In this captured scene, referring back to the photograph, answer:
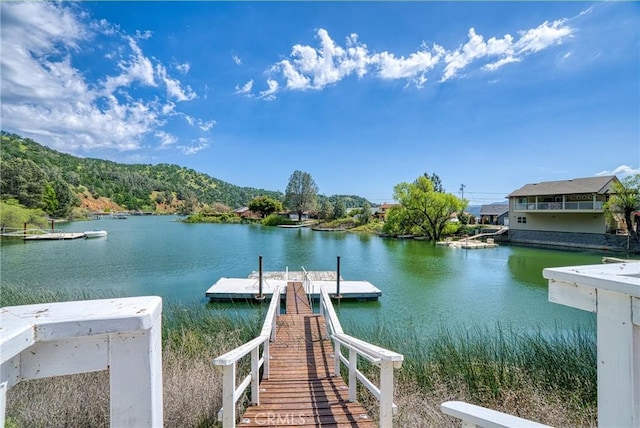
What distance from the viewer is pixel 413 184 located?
119 ft

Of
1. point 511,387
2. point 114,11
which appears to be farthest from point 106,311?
point 114,11

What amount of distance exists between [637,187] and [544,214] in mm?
7342

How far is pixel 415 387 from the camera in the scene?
4598 mm

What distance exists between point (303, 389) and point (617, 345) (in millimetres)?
3727

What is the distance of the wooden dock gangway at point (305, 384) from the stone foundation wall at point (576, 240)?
1148 inches

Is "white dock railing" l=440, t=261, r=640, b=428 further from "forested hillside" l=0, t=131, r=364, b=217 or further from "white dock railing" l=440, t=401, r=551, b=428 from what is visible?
"forested hillside" l=0, t=131, r=364, b=217

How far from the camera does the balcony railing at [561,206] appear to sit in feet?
83.6

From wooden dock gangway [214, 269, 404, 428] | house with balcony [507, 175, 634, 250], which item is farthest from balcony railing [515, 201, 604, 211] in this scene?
wooden dock gangway [214, 269, 404, 428]

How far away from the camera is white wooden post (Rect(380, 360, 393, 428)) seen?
2.72 m

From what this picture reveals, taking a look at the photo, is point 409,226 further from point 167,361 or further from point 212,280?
point 167,361

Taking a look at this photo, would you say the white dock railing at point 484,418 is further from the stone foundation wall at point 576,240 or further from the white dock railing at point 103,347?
the stone foundation wall at point 576,240

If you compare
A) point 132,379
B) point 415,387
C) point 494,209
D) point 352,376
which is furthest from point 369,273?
point 494,209

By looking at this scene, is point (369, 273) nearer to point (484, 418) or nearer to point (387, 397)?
point (387, 397)

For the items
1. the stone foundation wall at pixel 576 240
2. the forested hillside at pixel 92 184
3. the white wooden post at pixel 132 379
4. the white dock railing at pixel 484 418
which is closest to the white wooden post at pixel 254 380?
the white dock railing at pixel 484 418
